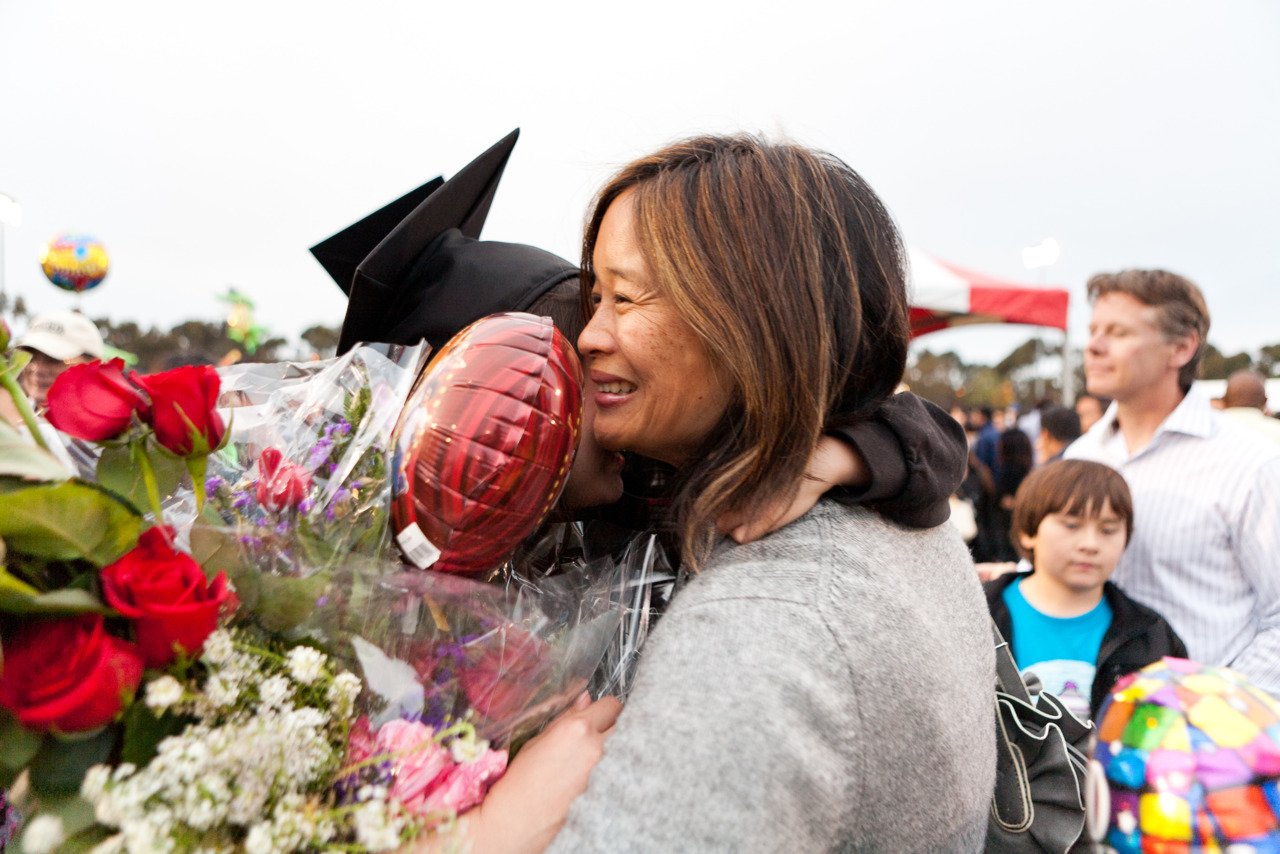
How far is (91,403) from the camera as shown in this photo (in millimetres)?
962

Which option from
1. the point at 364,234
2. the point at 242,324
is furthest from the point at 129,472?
the point at 242,324

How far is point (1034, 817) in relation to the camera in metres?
1.50

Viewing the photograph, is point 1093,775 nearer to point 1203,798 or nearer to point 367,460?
point 1203,798

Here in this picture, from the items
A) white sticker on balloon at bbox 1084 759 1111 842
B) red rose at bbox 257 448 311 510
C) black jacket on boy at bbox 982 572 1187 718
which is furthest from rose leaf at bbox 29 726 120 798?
black jacket on boy at bbox 982 572 1187 718

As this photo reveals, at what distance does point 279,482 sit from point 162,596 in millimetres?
314

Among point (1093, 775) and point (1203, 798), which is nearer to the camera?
point (1203, 798)

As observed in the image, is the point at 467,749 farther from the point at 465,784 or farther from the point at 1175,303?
the point at 1175,303

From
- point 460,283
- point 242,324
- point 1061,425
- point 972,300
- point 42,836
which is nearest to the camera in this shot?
point 42,836

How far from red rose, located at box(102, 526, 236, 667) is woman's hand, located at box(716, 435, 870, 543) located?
636 millimetres

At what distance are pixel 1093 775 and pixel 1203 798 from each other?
14 centimetres

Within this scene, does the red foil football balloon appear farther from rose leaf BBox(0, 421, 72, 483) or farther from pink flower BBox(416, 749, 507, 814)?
rose leaf BBox(0, 421, 72, 483)

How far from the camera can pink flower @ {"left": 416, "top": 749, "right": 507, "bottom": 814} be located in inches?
38.5

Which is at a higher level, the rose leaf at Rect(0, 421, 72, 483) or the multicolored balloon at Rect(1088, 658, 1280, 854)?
the rose leaf at Rect(0, 421, 72, 483)

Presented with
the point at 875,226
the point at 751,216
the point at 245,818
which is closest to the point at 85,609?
the point at 245,818
